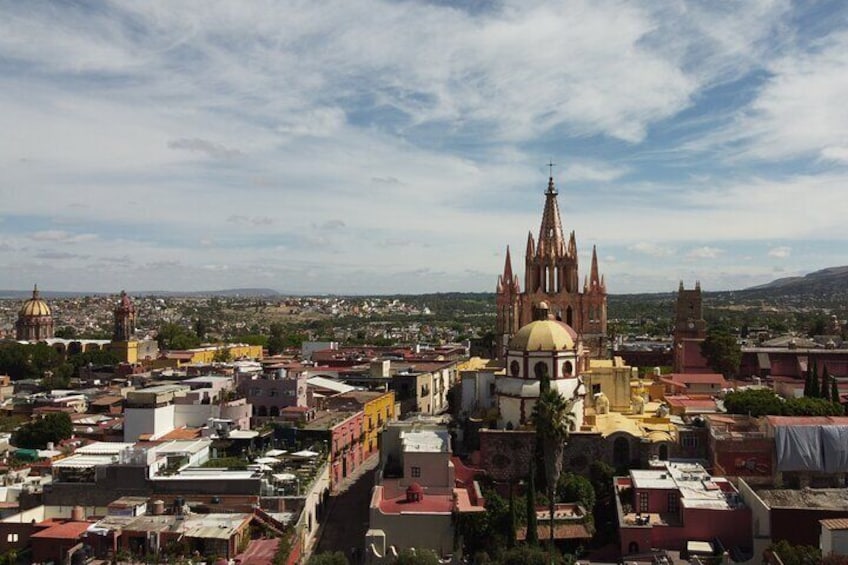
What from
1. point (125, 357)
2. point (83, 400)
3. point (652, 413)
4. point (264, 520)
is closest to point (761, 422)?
point (652, 413)

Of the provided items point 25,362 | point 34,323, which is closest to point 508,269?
point 25,362

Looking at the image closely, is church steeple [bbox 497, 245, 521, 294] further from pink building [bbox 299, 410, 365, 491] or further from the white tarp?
the white tarp

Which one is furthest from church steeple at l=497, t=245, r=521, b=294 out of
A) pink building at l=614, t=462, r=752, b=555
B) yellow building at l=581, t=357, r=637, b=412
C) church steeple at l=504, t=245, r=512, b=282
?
pink building at l=614, t=462, r=752, b=555

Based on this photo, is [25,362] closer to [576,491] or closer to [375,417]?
[375,417]

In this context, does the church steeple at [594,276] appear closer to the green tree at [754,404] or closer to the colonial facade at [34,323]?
the green tree at [754,404]

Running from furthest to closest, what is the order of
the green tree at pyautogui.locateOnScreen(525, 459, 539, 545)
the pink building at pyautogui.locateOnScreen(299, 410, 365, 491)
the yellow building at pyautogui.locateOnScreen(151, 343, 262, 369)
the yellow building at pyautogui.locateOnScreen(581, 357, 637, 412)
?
the yellow building at pyautogui.locateOnScreen(151, 343, 262, 369), the yellow building at pyautogui.locateOnScreen(581, 357, 637, 412), the pink building at pyautogui.locateOnScreen(299, 410, 365, 491), the green tree at pyautogui.locateOnScreen(525, 459, 539, 545)
